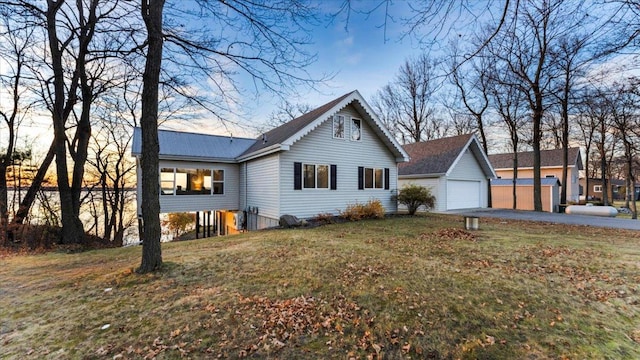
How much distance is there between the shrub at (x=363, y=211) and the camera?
1282cm

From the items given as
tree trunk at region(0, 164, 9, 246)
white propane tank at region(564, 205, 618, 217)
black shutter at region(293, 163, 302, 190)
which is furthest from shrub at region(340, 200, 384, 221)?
white propane tank at region(564, 205, 618, 217)

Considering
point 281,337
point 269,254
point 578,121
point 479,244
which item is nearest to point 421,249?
point 479,244

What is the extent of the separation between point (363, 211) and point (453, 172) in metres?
7.72

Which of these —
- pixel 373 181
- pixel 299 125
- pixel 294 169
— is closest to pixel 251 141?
pixel 299 125

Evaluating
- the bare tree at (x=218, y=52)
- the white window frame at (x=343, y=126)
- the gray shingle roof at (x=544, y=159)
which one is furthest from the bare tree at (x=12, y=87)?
the gray shingle roof at (x=544, y=159)

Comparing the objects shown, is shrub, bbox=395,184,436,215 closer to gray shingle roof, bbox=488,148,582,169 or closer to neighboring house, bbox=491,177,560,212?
neighboring house, bbox=491,177,560,212

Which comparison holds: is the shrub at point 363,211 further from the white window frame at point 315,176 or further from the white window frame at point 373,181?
the white window frame at point 315,176

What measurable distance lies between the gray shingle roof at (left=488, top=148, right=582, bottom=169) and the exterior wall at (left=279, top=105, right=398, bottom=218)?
2384 centimetres

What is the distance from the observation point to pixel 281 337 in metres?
3.18

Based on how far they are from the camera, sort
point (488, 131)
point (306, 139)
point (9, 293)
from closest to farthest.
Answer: point (9, 293)
point (306, 139)
point (488, 131)

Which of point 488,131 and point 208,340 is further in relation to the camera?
point 488,131

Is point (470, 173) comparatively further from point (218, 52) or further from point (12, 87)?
point (12, 87)

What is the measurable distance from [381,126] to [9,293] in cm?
1324

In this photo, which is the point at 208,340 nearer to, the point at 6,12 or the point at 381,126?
the point at 6,12
